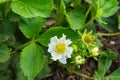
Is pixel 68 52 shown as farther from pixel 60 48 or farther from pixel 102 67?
pixel 102 67

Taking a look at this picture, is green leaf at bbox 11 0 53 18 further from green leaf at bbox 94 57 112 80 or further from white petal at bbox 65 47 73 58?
green leaf at bbox 94 57 112 80

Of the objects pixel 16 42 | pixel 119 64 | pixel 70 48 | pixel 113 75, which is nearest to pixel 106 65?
pixel 113 75

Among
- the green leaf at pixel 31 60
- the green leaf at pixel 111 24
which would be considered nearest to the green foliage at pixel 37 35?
the green leaf at pixel 31 60

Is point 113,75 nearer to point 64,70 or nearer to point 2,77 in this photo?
point 64,70

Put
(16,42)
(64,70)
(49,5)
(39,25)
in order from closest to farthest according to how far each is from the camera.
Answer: (49,5) → (39,25) → (16,42) → (64,70)

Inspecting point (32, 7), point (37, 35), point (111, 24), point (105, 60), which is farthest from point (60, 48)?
point (111, 24)

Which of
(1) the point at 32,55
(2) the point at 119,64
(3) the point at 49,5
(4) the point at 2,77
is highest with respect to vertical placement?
(3) the point at 49,5
